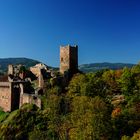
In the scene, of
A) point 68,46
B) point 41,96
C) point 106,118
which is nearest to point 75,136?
point 106,118

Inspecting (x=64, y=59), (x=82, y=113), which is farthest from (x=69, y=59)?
(x=82, y=113)

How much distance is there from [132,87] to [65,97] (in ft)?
50.3

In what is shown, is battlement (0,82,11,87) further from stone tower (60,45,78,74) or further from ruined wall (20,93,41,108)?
stone tower (60,45,78,74)

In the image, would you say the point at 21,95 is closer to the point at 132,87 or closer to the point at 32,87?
the point at 32,87

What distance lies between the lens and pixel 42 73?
314 ft

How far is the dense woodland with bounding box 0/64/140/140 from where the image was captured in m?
72.5

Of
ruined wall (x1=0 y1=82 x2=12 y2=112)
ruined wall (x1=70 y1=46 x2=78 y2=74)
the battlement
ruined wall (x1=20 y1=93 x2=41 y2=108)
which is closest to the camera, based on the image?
ruined wall (x1=20 y1=93 x2=41 y2=108)

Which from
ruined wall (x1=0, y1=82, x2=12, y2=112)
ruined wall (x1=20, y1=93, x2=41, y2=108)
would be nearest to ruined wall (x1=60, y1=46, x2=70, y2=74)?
ruined wall (x1=20, y1=93, x2=41, y2=108)

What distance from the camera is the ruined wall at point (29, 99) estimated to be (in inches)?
3533

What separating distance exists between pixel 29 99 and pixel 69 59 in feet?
55.7

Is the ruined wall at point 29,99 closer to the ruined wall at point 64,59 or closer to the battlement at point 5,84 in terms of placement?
the battlement at point 5,84

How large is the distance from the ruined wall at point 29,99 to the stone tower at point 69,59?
42.5 feet

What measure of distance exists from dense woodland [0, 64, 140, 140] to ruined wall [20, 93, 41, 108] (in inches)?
42.3

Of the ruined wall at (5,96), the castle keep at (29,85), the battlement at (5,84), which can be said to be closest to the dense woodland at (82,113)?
the ruined wall at (5,96)
